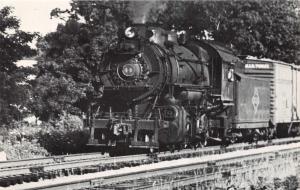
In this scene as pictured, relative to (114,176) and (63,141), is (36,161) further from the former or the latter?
(63,141)

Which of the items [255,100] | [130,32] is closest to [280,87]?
[255,100]

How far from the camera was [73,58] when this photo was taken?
20.7m

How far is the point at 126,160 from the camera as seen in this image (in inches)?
456

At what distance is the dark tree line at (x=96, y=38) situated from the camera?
14438mm

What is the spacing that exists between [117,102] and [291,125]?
444 inches

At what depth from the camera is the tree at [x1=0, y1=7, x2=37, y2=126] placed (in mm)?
13953

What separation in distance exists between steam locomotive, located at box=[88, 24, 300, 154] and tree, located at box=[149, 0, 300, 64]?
39.2 feet

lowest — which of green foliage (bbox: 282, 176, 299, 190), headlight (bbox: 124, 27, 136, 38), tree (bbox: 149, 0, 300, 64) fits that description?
green foliage (bbox: 282, 176, 299, 190)

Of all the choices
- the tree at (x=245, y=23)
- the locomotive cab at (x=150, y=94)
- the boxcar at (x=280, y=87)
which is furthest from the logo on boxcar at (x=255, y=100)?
the tree at (x=245, y=23)

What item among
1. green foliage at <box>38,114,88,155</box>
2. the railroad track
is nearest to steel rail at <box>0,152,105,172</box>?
the railroad track

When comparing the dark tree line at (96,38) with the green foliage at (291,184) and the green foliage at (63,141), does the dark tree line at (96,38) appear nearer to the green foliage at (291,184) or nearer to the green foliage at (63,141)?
the green foliage at (63,141)

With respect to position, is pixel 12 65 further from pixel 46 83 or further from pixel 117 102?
pixel 46 83

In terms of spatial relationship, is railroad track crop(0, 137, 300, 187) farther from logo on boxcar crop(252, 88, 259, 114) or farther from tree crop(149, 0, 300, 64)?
tree crop(149, 0, 300, 64)

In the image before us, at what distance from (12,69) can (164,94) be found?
14.8 feet
